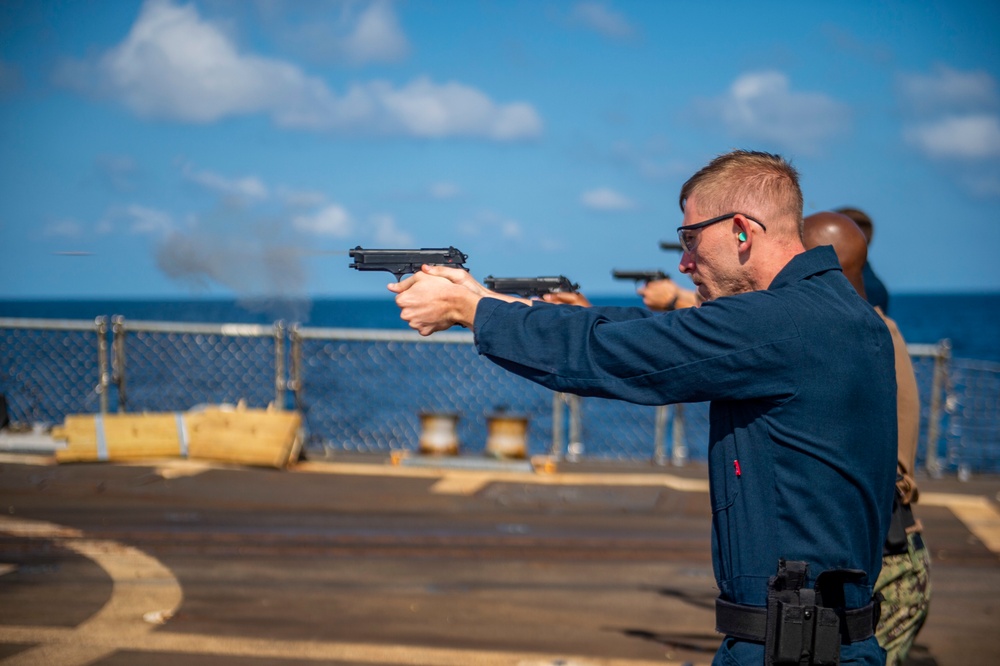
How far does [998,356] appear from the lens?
2687 inches

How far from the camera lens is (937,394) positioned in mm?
12750

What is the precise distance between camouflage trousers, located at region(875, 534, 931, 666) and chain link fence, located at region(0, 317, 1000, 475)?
27.8ft

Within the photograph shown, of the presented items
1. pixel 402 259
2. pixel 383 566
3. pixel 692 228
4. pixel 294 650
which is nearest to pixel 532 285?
pixel 402 259

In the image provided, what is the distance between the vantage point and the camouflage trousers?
3980 millimetres

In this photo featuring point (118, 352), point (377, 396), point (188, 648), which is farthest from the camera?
point (377, 396)

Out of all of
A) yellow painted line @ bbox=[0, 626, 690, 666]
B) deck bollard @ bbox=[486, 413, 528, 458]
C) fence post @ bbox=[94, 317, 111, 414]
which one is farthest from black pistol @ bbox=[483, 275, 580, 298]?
fence post @ bbox=[94, 317, 111, 414]

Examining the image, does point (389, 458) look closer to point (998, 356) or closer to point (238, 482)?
point (238, 482)

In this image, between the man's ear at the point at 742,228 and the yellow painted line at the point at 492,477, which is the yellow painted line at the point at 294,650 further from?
the yellow painted line at the point at 492,477

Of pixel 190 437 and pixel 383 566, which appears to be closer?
pixel 383 566

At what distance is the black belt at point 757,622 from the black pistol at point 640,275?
310 centimetres

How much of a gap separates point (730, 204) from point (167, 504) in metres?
8.35

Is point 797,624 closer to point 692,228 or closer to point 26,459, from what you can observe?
point 692,228

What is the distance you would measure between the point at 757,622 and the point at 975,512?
8742 mm

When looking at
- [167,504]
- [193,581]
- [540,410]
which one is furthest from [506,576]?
[540,410]
